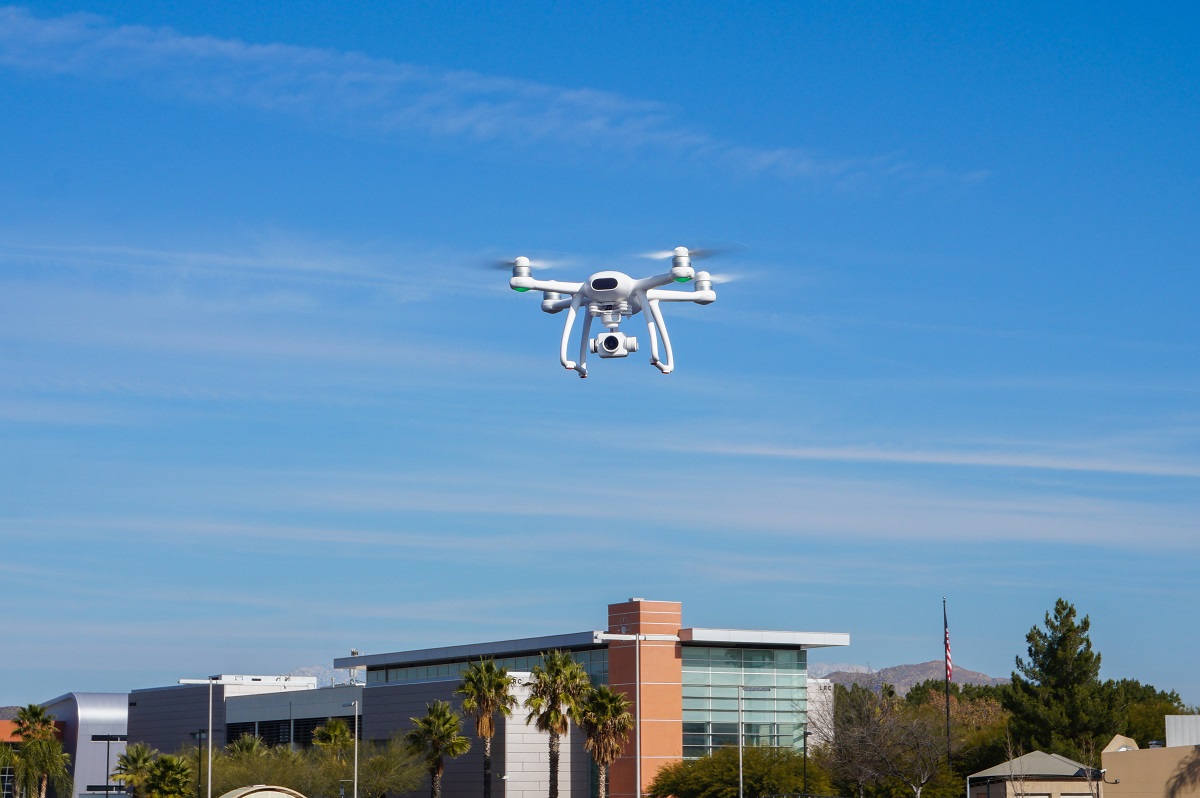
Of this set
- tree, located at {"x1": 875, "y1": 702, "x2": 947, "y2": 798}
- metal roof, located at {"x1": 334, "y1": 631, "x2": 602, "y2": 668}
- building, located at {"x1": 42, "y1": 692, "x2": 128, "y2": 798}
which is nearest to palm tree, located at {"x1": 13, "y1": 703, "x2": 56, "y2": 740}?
building, located at {"x1": 42, "y1": 692, "x2": 128, "y2": 798}

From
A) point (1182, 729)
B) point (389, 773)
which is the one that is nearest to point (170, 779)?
point (389, 773)

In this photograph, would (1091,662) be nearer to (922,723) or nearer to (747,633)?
(922,723)

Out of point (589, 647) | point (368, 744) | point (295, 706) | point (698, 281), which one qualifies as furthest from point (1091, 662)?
point (698, 281)

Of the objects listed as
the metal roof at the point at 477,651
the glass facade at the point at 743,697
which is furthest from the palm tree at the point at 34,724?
the glass facade at the point at 743,697

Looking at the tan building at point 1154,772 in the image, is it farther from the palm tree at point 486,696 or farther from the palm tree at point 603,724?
the palm tree at point 486,696

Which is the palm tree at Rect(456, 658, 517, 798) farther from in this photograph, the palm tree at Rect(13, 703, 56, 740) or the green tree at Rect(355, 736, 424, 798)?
the palm tree at Rect(13, 703, 56, 740)

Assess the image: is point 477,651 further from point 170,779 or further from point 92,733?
point 92,733
